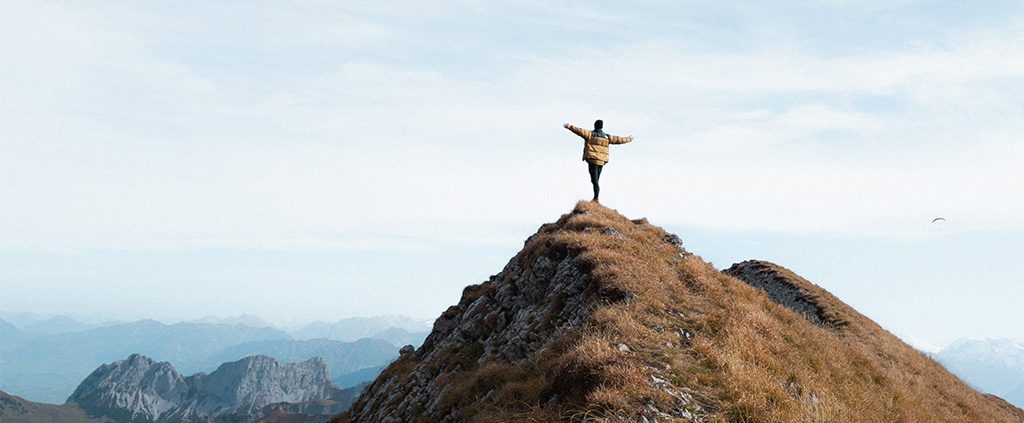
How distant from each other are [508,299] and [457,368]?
12.9 feet

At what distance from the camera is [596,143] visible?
99.9 feet

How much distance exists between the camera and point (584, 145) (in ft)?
101

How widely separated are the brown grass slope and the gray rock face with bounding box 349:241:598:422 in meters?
0.09

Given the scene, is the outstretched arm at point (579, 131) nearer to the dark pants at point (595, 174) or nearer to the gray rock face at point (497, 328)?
the dark pants at point (595, 174)

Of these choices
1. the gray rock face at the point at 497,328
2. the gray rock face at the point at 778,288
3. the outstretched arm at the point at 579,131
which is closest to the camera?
the gray rock face at the point at 497,328

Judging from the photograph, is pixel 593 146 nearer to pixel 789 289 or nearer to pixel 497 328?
pixel 497 328

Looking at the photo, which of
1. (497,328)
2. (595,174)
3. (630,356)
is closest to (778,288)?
(595,174)

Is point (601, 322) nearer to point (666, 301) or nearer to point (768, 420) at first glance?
point (666, 301)

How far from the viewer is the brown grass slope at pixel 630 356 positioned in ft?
37.8

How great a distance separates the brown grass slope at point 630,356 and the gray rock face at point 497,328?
0.29ft

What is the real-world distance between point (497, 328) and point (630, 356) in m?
12.0

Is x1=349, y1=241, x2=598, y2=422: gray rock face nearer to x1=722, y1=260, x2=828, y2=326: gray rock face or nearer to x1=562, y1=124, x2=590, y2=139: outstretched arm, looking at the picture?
x1=562, y1=124, x2=590, y2=139: outstretched arm

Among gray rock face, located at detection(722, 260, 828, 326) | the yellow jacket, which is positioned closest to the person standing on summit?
the yellow jacket

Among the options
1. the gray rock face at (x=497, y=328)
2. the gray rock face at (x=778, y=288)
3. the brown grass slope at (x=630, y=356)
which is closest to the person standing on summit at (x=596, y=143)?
the brown grass slope at (x=630, y=356)
